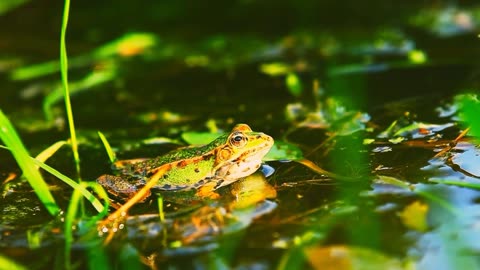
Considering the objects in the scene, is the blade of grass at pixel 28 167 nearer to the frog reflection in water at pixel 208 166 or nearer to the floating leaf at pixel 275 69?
the frog reflection in water at pixel 208 166

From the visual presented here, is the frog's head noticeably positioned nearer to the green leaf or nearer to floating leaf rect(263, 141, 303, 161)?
floating leaf rect(263, 141, 303, 161)

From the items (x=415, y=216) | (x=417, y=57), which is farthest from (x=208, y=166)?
(x=417, y=57)

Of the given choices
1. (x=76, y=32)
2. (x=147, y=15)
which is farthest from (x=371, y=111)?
(x=76, y=32)

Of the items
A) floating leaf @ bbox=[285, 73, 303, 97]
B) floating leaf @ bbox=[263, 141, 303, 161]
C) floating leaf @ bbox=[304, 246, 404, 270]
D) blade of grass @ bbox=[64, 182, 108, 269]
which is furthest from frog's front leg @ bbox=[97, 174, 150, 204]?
floating leaf @ bbox=[285, 73, 303, 97]

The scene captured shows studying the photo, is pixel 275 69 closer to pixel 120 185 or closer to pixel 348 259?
pixel 120 185

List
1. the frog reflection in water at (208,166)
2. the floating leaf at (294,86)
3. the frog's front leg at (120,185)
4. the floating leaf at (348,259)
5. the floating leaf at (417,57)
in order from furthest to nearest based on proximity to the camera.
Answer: the floating leaf at (417,57)
the floating leaf at (294,86)
the frog reflection in water at (208,166)
the frog's front leg at (120,185)
the floating leaf at (348,259)

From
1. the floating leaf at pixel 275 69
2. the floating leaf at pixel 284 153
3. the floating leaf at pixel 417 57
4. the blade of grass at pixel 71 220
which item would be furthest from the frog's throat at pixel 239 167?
the floating leaf at pixel 417 57

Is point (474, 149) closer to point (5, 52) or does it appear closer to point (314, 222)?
point (314, 222)
